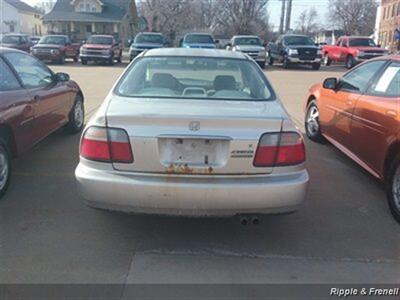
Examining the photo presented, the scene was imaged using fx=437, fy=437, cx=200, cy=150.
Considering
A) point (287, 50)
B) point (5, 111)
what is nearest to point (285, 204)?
point (5, 111)

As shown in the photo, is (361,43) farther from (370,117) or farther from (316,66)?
(370,117)

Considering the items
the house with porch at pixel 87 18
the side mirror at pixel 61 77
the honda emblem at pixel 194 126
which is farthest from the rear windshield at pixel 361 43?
the house with porch at pixel 87 18

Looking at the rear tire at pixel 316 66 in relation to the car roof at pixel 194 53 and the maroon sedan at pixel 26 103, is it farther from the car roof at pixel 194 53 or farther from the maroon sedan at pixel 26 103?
the car roof at pixel 194 53

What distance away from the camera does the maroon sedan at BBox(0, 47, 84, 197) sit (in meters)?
4.62

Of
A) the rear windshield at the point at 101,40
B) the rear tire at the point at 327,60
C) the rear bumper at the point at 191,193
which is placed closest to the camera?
the rear bumper at the point at 191,193

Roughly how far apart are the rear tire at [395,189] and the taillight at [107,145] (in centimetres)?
259

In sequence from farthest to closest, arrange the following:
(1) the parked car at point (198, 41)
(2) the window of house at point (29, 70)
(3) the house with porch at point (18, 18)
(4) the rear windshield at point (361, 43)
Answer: (3) the house with porch at point (18, 18), (4) the rear windshield at point (361, 43), (1) the parked car at point (198, 41), (2) the window of house at point (29, 70)

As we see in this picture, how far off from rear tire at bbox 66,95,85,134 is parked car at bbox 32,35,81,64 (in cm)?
2053

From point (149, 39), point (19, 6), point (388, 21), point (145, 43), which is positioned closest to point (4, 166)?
point (145, 43)

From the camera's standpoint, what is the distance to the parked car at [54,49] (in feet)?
87.7

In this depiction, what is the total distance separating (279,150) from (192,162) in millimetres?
673

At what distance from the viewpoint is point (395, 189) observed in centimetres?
422
